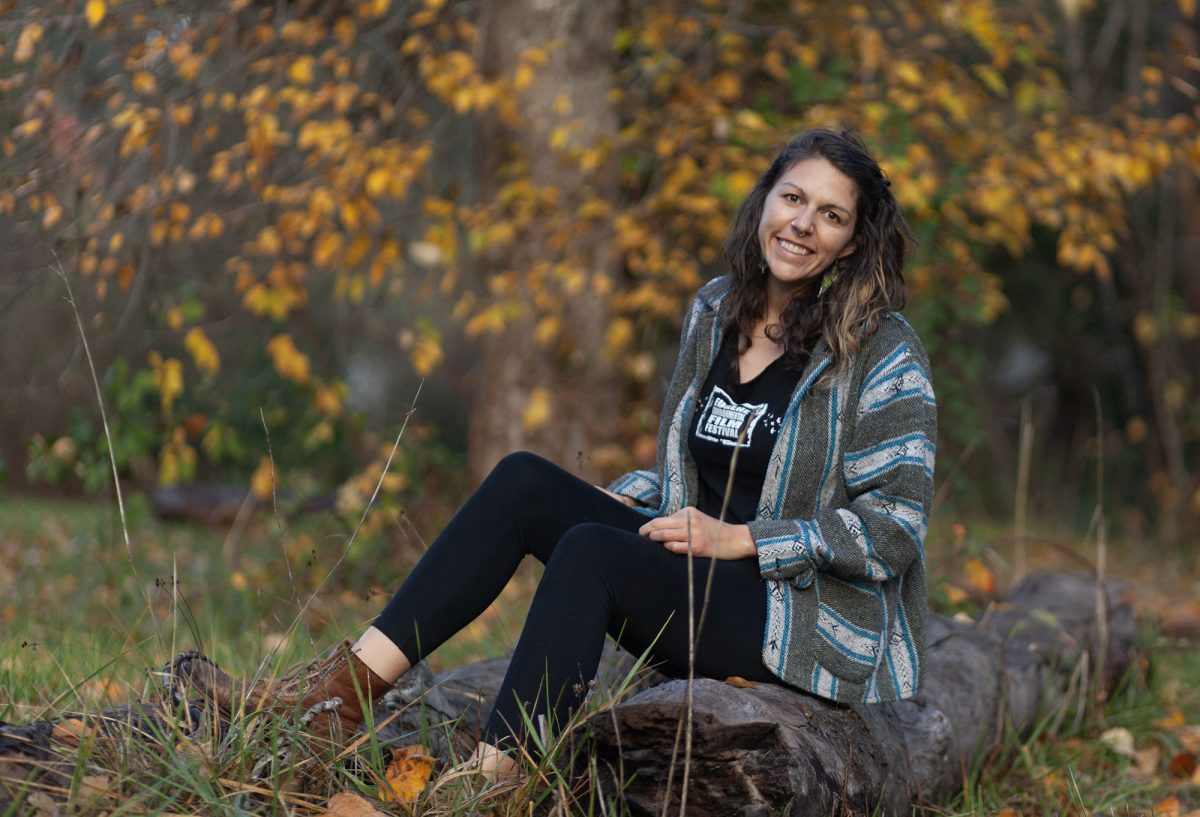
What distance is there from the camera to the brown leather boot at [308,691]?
7.89 ft

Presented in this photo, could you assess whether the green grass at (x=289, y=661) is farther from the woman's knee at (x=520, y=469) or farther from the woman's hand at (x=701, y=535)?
the woman's hand at (x=701, y=535)

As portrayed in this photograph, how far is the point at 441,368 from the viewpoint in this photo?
A: 11.5 meters

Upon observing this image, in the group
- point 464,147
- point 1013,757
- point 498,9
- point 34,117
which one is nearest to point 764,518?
point 1013,757

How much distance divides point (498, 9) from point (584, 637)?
14.0 feet

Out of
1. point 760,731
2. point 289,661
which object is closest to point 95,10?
point 289,661

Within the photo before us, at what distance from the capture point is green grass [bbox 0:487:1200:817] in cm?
219

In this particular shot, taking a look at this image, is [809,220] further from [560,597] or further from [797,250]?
[560,597]

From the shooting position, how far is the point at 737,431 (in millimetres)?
2912

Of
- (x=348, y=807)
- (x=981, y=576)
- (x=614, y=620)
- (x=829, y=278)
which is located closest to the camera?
(x=348, y=807)

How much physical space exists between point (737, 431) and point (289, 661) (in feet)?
3.84

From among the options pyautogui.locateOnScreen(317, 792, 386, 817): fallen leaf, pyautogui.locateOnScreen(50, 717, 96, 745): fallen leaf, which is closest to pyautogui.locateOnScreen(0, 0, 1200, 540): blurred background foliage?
pyautogui.locateOnScreen(50, 717, 96, 745): fallen leaf

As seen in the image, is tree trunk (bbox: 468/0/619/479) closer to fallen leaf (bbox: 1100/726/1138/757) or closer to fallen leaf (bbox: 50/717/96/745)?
fallen leaf (bbox: 1100/726/1138/757)

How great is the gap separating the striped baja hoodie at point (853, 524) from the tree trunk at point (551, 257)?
293 cm

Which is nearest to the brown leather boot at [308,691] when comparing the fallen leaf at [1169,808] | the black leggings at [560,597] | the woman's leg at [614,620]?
the black leggings at [560,597]
